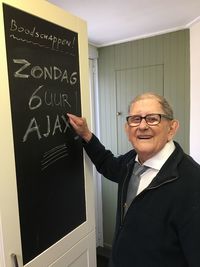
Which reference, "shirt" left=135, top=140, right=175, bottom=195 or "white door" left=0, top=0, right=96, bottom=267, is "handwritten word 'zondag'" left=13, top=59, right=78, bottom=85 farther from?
"shirt" left=135, top=140, right=175, bottom=195

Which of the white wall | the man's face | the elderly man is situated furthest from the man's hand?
the white wall

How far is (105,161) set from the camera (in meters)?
1.70

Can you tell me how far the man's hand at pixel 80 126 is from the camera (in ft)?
4.49

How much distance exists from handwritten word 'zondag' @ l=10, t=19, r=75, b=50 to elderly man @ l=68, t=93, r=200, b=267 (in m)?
0.34

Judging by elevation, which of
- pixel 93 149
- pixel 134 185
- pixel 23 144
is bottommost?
pixel 134 185

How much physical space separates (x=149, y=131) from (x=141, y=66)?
1.68 meters

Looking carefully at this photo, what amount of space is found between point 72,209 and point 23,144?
1.61ft

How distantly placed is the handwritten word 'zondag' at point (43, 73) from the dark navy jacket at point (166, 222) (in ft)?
2.01

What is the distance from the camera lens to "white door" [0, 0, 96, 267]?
1.01 m

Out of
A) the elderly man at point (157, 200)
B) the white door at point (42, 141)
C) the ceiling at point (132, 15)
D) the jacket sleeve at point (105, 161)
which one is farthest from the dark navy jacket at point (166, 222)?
the ceiling at point (132, 15)

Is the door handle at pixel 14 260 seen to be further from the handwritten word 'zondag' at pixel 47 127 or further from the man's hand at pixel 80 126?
the man's hand at pixel 80 126

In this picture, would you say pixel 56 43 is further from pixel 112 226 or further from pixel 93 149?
pixel 112 226

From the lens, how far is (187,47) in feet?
8.05

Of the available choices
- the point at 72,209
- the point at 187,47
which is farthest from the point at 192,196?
the point at 187,47
